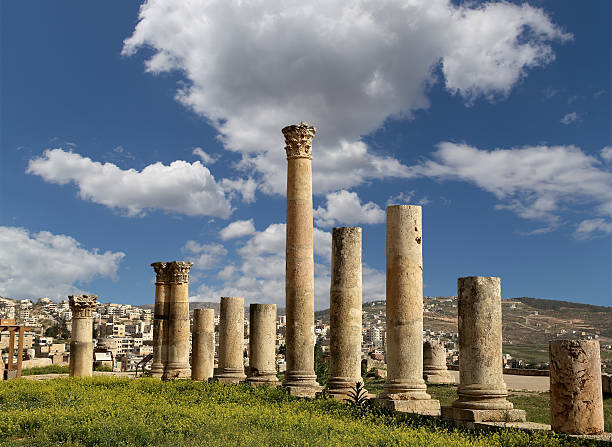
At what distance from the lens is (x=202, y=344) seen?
27828 mm

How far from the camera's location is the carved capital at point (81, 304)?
29.2m

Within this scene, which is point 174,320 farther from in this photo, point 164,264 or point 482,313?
point 482,313

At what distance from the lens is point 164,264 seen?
3036 centimetres

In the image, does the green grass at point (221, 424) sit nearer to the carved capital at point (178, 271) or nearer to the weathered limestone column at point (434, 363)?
the carved capital at point (178, 271)

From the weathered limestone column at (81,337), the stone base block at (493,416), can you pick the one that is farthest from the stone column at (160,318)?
the stone base block at (493,416)

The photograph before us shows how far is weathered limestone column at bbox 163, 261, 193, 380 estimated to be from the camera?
1153 inches

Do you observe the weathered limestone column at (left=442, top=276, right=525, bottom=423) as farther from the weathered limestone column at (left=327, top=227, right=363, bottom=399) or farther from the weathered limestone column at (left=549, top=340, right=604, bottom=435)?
the weathered limestone column at (left=327, top=227, right=363, bottom=399)

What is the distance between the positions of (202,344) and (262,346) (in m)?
5.53

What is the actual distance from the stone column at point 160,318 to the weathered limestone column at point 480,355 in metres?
18.5

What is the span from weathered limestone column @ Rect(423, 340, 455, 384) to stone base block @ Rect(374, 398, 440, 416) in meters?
15.8

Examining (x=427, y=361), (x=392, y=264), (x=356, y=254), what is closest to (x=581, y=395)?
(x=392, y=264)

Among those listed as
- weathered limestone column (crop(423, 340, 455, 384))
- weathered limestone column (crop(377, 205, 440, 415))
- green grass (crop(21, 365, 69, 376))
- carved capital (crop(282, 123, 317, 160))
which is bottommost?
green grass (crop(21, 365, 69, 376))

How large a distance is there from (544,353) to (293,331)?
214 ft

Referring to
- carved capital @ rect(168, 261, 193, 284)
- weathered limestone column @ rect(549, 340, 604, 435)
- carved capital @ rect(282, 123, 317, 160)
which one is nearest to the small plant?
weathered limestone column @ rect(549, 340, 604, 435)
